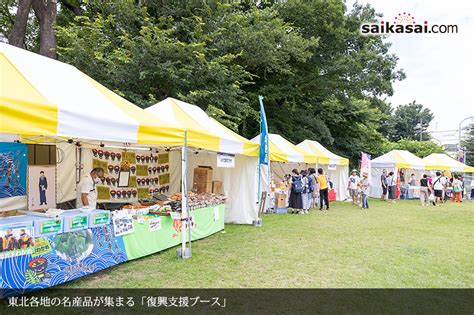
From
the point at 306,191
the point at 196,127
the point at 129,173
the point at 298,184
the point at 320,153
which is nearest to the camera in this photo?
the point at 196,127

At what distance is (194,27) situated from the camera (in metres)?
13.4

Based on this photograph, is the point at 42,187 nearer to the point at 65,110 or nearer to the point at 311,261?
the point at 65,110

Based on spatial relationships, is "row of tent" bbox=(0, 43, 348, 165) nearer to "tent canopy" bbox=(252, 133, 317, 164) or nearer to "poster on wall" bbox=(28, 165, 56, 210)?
"poster on wall" bbox=(28, 165, 56, 210)

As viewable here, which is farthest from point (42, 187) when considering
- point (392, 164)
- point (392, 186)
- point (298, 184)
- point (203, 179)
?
point (392, 164)

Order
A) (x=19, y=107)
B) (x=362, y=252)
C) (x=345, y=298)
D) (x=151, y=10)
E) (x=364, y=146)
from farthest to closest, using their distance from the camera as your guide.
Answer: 1. (x=364, y=146)
2. (x=151, y=10)
3. (x=362, y=252)
4. (x=345, y=298)
5. (x=19, y=107)

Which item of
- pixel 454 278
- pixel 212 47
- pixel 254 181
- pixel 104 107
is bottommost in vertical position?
pixel 454 278

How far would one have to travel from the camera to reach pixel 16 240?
3.86 m

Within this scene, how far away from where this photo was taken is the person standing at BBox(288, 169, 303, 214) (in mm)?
12133

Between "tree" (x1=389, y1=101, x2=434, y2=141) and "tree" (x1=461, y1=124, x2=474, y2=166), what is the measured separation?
534 centimetres

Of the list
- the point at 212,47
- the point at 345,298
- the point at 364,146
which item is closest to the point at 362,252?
the point at 345,298

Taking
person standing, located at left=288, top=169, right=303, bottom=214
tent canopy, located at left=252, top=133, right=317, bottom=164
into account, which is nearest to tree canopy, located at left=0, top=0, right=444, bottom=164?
tent canopy, located at left=252, top=133, right=317, bottom=164

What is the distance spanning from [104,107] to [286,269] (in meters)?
3.54

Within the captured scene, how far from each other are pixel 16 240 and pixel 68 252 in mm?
673

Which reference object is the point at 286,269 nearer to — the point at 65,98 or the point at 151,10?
the point at 65,98
